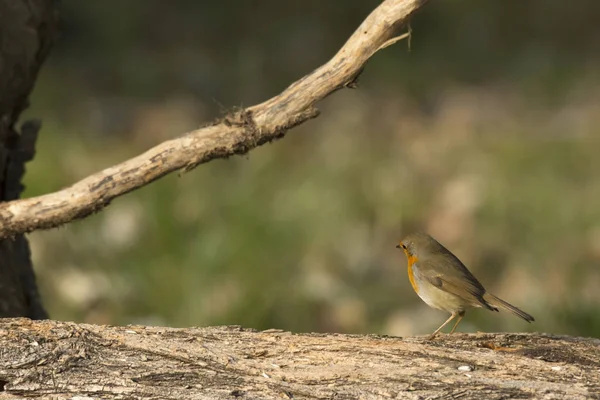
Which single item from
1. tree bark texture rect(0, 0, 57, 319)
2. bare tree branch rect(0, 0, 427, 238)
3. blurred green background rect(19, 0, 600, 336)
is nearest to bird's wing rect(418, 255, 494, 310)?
bare tree branch rect(0, 0, 427, 238)

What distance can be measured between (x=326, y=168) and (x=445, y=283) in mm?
3453

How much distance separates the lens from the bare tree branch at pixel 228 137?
2.71m

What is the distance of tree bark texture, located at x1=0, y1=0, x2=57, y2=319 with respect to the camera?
132 inches

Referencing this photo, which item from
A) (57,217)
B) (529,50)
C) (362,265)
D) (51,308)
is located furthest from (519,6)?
(57,217)

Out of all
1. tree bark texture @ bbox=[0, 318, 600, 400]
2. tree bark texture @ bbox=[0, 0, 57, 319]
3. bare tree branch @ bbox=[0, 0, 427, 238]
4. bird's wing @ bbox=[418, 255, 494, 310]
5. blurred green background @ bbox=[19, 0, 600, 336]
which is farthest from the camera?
blurred green background @ bbox=[19, 0, 600, 336]

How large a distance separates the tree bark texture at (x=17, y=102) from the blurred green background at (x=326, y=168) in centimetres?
124

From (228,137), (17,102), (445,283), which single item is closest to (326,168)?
(17,102)

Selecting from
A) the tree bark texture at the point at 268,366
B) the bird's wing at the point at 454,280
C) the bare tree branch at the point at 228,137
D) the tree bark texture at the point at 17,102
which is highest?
the tree bark texture at the point at 17,102

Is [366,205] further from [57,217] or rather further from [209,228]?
[57,217]

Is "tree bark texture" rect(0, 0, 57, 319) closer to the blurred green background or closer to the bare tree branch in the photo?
the bare tree branch

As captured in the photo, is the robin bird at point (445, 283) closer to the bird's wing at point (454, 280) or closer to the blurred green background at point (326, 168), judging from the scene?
the bird's wing at point (454, 280)

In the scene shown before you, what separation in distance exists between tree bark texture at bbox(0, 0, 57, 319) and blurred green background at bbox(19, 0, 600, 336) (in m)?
1.24

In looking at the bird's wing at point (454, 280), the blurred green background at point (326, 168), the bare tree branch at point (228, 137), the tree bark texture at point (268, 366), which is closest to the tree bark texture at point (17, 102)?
the bare tree branch at point (228, 137)

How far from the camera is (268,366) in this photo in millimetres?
2602
